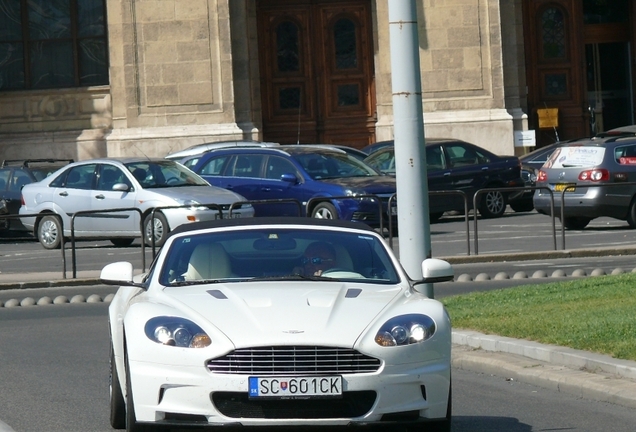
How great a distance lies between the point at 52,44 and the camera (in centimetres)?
4050

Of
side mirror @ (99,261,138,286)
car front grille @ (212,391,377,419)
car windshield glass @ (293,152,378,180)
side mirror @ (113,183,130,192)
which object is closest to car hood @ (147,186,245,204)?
side mirror @ (113,183,130,192)

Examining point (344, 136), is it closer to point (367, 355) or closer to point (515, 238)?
point (515, 238)

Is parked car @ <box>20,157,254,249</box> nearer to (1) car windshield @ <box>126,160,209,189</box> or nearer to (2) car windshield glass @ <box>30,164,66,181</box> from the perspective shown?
(1) car windshield @ <box>126,160,209,189</box>

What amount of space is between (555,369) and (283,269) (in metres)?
2.72

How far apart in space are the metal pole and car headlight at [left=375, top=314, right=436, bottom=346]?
5.02 m

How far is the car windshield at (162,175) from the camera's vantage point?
24531 millimetres

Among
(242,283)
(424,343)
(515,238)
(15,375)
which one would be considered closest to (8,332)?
(15,375)

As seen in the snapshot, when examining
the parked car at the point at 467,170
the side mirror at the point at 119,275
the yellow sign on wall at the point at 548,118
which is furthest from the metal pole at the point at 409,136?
the yellow sign on wall at the point at 548,118

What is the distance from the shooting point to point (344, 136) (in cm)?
3984

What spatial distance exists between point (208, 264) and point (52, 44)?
109ft

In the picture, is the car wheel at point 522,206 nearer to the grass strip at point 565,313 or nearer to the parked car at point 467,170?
the parked car at point 467,170

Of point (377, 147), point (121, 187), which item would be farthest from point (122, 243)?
→ point (377, 147)

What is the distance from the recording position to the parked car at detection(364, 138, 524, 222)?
92.2 ft

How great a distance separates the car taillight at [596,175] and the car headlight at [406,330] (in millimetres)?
16778
